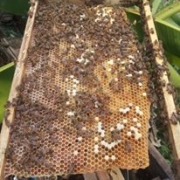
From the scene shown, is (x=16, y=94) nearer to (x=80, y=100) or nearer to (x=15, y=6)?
(x=80, y=100)

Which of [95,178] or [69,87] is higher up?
[69,87]

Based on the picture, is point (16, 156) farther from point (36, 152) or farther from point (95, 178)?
point (95, 178)

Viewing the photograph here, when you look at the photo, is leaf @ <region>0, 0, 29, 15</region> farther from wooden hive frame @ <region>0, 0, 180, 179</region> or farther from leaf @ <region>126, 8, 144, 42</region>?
leaf @ <region>126, 8, 144, 42</region>

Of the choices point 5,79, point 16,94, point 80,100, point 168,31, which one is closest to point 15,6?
point 5,79

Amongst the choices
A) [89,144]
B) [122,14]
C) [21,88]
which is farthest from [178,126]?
[122,14]

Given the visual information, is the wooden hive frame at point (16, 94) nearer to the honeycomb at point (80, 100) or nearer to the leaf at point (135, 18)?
the honeycomb at point (80, 100)
